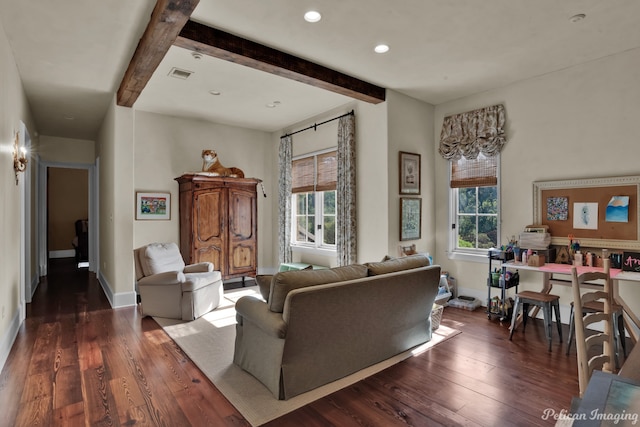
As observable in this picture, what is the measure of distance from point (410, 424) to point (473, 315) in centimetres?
263

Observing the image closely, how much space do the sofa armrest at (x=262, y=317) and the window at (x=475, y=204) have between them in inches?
136

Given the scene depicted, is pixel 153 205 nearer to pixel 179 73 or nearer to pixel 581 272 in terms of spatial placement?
pixel 179 73

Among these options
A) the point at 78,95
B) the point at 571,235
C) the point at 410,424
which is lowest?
the point at 410,424

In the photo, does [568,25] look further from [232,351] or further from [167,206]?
[167,206]

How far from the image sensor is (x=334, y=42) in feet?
11.1

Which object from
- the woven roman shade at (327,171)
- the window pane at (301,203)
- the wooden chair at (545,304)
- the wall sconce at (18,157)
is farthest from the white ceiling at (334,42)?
the wooden chair at (545,304)

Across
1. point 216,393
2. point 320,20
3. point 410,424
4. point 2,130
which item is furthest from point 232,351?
point 320,20

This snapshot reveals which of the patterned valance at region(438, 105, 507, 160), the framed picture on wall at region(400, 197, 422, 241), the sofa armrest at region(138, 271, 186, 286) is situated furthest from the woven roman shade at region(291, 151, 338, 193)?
the sofa armrest at region(138, 271, 186, 286)

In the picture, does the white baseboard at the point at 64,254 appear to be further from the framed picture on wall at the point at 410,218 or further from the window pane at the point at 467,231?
the window pane at the point at 467,231

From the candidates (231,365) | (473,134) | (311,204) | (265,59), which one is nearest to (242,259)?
(311,204)

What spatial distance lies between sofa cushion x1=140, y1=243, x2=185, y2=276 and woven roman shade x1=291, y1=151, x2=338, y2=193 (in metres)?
2.39

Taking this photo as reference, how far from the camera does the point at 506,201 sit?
4.56 meters

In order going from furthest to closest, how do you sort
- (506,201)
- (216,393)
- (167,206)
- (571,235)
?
(167,206)
(506,201)
(571,235)
(216,393)

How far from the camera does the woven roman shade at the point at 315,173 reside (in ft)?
18.6
